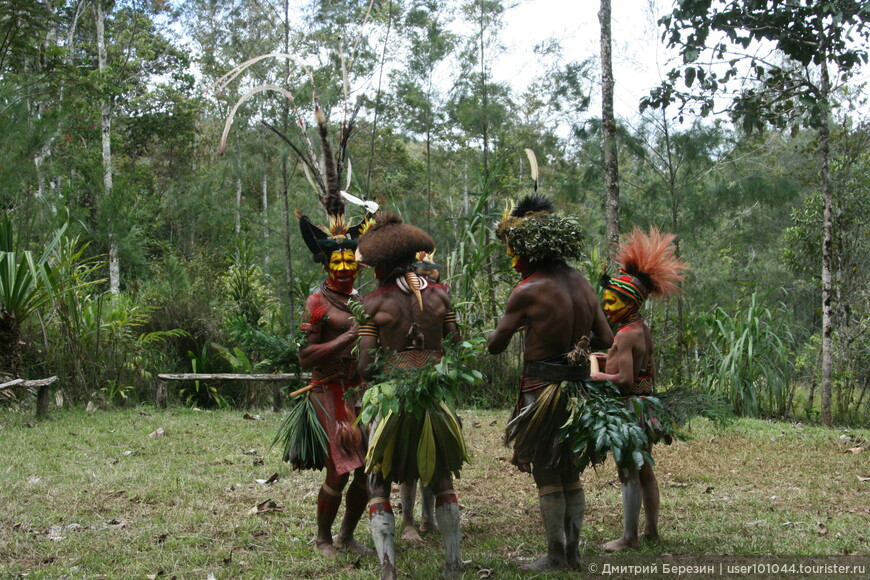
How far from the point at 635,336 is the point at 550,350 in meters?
0.56

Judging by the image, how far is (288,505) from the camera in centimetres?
537

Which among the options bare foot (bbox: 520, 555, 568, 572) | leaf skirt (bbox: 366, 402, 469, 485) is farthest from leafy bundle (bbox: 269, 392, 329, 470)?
bare foot (bbox: 520, 555, 568, 572)

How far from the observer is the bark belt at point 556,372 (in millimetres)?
3852

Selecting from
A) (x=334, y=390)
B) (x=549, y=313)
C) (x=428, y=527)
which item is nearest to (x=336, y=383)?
(x=334, y=390)

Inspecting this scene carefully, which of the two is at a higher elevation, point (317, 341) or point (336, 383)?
point (317, 341)

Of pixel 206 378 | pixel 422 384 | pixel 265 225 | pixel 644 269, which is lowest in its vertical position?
pixel 206 378

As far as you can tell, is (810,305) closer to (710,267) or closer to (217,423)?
(710,267)

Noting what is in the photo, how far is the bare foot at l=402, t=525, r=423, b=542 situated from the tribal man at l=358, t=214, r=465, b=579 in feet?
2.72

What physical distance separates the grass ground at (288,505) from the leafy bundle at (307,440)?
20.5 inches

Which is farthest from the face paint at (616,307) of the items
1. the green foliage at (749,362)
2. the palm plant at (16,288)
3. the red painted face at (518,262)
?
the palm plant at (16,288)

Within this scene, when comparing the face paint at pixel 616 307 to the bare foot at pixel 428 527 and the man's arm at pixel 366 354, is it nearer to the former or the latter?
the man's arm at pixel 366 354

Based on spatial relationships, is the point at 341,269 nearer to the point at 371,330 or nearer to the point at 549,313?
the point at 371,330

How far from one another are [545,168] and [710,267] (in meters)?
5.05

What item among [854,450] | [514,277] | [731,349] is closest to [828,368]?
[731,349]
